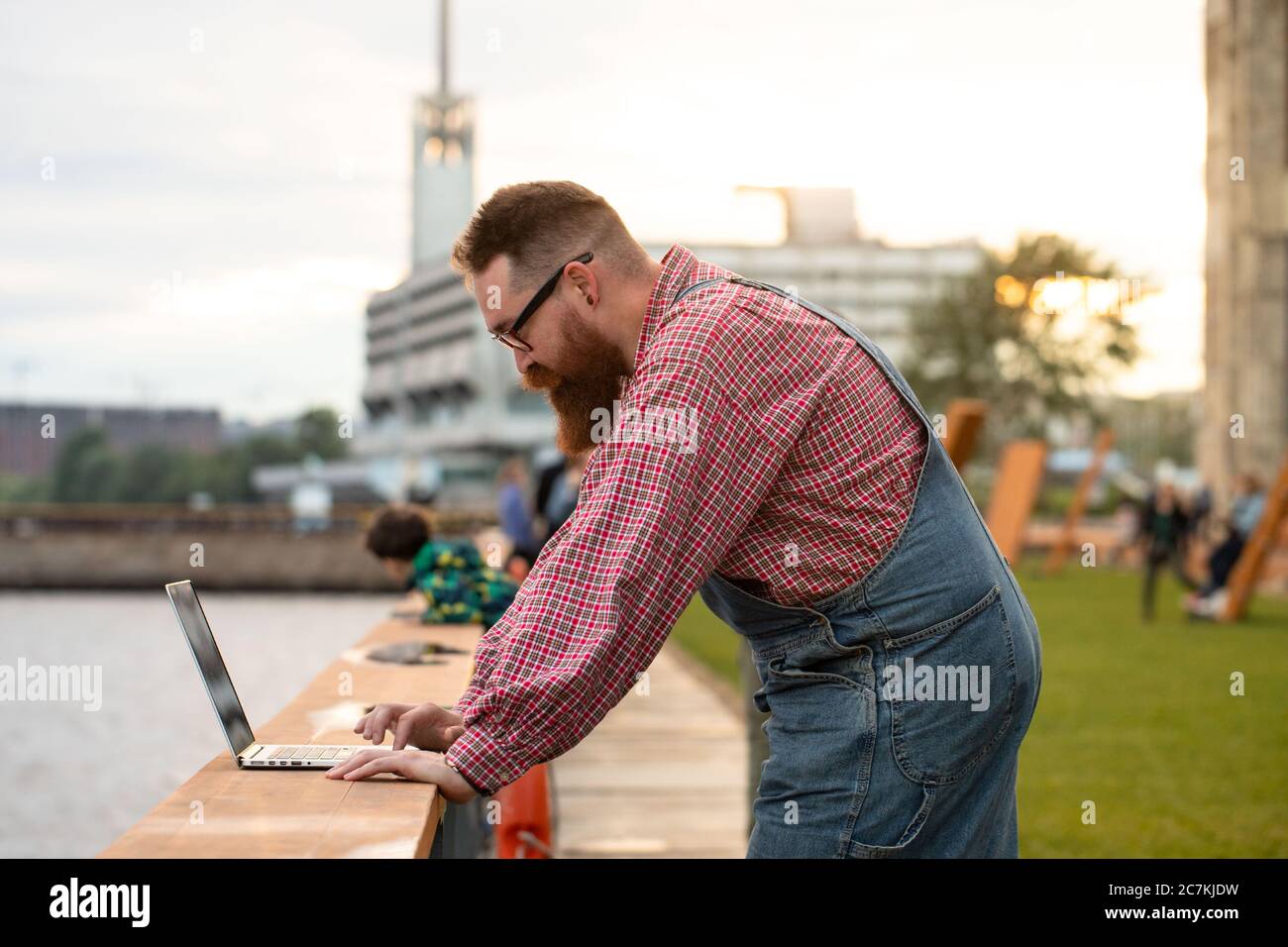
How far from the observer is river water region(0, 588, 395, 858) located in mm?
9383

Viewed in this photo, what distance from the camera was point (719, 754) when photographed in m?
9.49

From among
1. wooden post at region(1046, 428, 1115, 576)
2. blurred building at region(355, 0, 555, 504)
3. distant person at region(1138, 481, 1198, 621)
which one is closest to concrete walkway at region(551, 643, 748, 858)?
distant person at region(1138, 481, 1198, 621)

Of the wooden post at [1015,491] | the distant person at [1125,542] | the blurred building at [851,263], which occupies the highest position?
the blurred building at [851,263]

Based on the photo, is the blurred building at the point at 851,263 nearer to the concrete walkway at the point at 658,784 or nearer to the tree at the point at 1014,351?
the tree at the point at 1014,351

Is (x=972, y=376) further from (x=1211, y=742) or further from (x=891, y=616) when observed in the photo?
(x=891, y=616)

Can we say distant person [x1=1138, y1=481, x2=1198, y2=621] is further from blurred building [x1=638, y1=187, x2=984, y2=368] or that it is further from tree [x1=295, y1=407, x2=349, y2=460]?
blurred building [x1=638, y1=187, x2=984, y2=368]

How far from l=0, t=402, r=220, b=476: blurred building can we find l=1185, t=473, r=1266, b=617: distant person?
29730 millimetres

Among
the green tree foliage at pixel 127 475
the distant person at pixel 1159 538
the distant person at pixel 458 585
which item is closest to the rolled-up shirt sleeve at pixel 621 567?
the distant person at pixel 458 585

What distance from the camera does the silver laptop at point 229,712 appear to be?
7.82 feet

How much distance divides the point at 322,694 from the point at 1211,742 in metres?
7.90

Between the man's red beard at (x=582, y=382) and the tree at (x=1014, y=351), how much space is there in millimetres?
51671

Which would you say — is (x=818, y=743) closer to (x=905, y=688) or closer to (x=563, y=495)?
(x=905, y=688)

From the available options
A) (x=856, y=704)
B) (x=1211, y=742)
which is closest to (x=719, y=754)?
(x=1211, y=742)

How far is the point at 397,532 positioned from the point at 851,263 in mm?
110399
